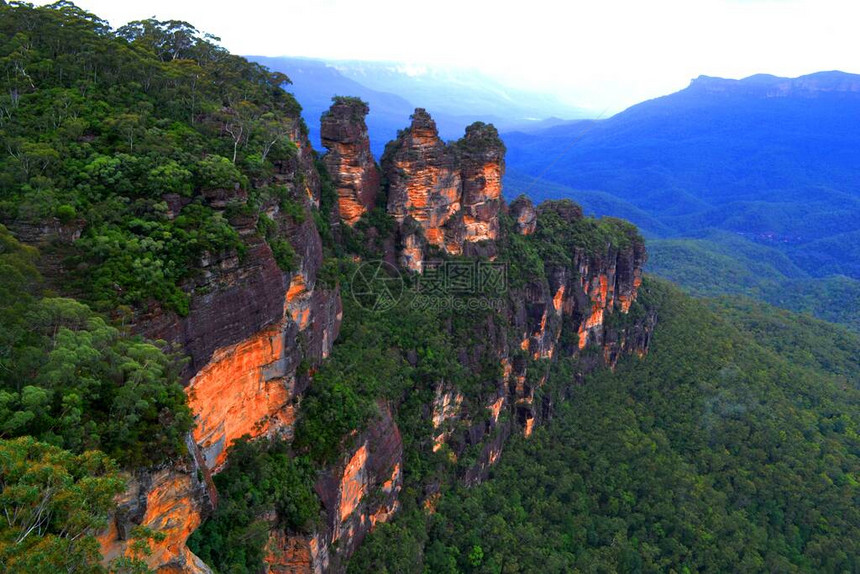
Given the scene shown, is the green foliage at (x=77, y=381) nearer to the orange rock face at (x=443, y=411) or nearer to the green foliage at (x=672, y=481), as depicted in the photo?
the green foliage at (x=672, y=481)

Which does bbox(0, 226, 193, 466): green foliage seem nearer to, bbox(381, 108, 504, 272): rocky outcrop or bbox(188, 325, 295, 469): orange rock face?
bbox(188, 325, 295, 469): orange rock face

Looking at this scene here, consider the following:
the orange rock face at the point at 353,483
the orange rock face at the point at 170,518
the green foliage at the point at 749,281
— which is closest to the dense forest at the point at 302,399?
the orange rock face at the point at 170,518

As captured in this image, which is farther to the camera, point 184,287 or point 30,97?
point 30,97

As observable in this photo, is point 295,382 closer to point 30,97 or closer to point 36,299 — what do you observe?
point 36,299

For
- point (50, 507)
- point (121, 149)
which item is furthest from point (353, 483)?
point (121, 149)

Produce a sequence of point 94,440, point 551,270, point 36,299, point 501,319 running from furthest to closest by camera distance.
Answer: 1. point 551,270
2. point 501,319
3. point 36,299
4. point 94,440

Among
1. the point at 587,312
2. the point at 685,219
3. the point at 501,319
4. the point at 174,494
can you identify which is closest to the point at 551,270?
the point at 587,312

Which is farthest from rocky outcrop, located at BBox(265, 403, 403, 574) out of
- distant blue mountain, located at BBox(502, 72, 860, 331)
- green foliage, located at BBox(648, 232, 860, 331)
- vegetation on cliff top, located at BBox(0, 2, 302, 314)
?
distant blue mountain, located at BBox(502, 72, 860, 331)
